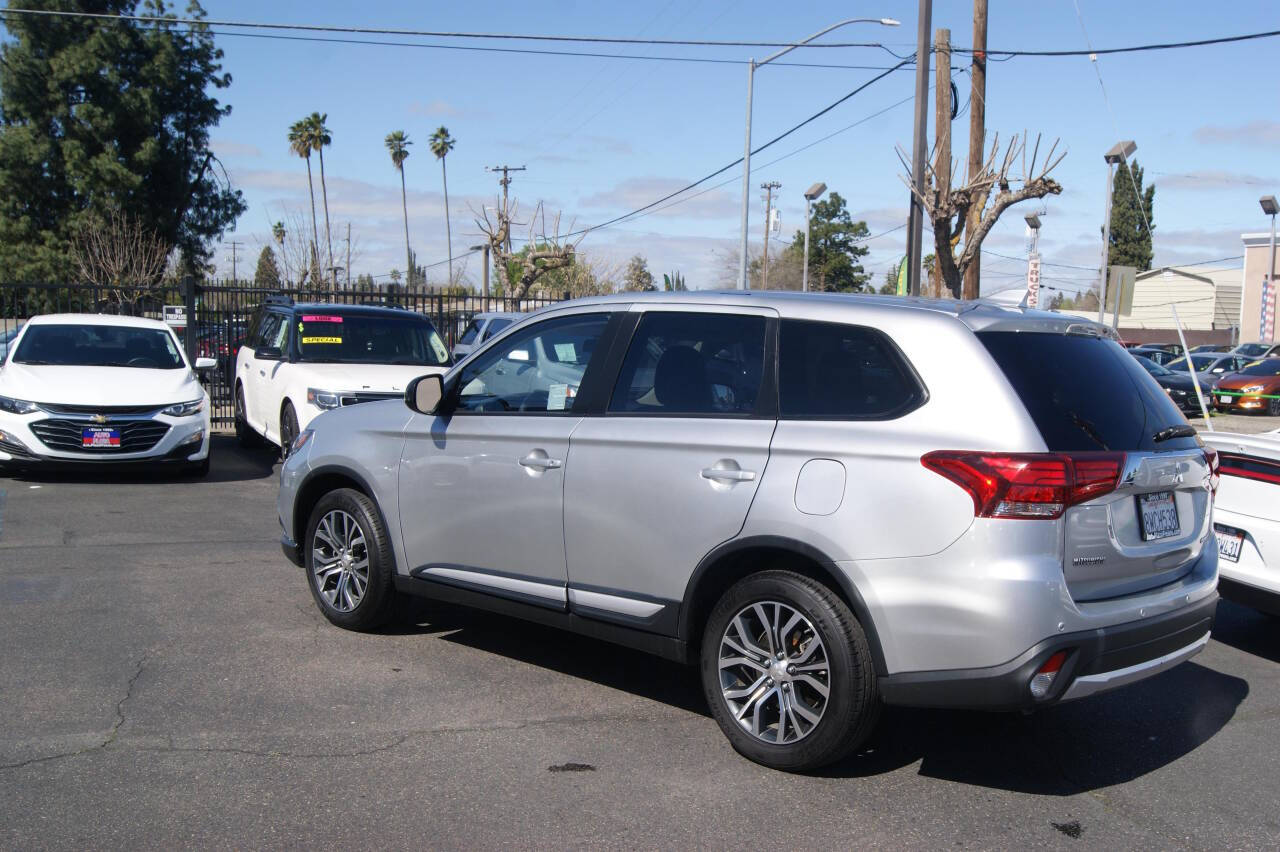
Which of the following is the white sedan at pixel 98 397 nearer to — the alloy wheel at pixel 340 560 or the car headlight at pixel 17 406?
the car headlight at pixel 17 406

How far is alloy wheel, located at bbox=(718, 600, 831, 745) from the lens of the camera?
4438mm

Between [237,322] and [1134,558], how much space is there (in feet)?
56.2

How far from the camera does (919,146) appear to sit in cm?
1658

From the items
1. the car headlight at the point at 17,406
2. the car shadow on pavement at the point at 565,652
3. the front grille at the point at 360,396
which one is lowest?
the car shadow on pavement at the point at 565,652

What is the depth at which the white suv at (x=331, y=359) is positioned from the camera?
37.9ft

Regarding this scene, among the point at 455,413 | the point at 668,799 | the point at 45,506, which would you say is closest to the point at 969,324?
the point at 668,799

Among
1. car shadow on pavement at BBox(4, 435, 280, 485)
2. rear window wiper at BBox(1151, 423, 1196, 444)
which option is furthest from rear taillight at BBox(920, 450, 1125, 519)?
car shadow on pavement at BBox(4, 435, 280, 485)

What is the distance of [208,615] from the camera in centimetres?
663

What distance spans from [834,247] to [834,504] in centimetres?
5954

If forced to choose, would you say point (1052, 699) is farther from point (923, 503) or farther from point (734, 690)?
point (734, 690)

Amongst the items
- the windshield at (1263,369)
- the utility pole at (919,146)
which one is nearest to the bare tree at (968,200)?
the utility pole at (919,146)

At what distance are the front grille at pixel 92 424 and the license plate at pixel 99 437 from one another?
20 millimetres

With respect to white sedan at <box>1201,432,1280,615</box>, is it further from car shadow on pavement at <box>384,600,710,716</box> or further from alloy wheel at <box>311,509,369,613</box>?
alloy wheel at <box>311,509,369,613</box>

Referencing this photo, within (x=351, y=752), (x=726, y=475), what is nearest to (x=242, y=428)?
(x=351, y=752)
